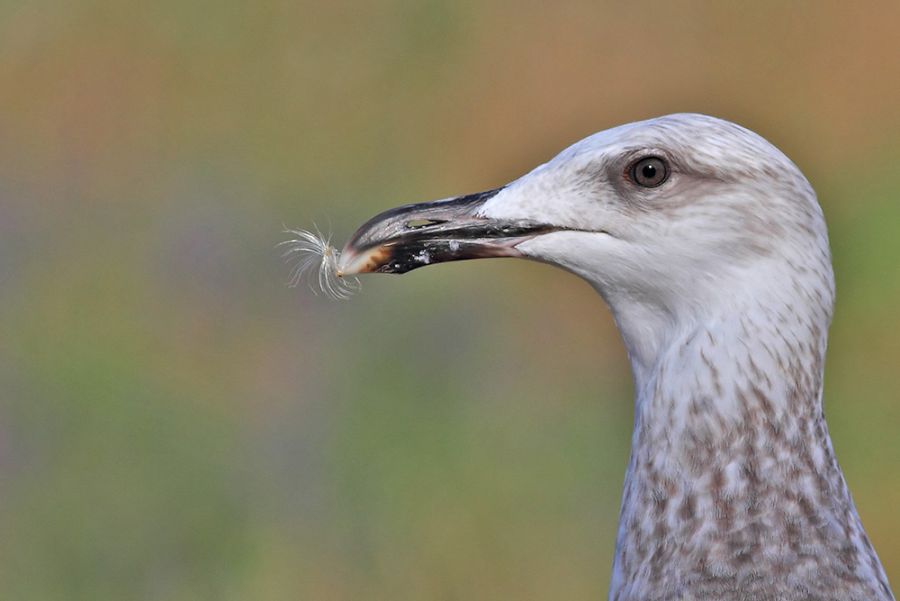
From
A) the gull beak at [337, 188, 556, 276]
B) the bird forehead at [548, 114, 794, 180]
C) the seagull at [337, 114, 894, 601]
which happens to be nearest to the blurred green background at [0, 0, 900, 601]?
the gull beak at [337, 188, 556, 276]

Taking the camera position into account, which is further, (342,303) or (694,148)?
(342,303)

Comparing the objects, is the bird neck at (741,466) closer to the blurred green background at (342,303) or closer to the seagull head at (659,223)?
the seagull head at (659,223)

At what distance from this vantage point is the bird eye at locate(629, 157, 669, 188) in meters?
2.98

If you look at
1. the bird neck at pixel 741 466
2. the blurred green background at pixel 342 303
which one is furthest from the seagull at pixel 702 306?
the blurred green background at pixel 342 303

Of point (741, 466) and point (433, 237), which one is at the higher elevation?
point (433, 237)


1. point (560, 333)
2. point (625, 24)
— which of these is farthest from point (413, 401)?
point (625, 24)

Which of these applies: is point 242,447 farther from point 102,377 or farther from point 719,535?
point 719,535

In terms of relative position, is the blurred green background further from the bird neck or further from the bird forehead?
the bird forehead

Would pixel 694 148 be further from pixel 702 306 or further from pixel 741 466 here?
pixel 741 466

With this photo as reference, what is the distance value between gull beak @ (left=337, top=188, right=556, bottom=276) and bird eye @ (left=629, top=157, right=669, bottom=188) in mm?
186

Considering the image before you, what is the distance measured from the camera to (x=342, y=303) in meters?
6.48

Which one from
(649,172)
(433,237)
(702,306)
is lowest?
(702,306)

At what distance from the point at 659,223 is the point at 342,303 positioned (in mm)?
Answer: 3608

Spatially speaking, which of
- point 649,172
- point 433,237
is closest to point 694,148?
point 649,172
